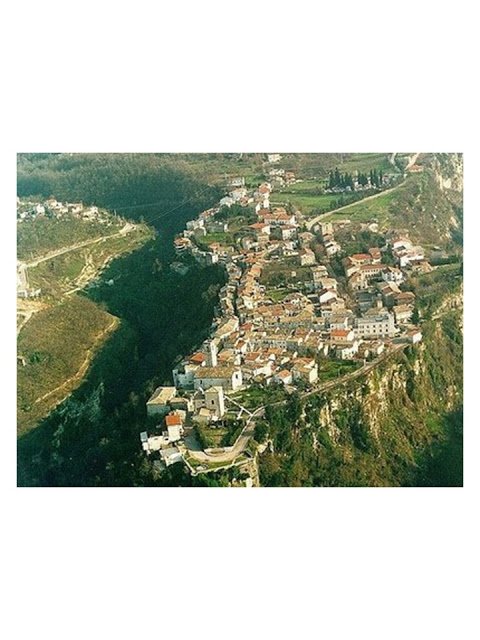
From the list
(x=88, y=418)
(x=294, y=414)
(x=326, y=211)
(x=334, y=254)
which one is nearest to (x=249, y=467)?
(x=294, y=414)

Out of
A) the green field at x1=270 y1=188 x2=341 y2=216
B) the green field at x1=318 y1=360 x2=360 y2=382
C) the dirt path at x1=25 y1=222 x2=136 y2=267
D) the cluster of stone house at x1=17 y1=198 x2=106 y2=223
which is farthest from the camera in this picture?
the green field at x1=270 y1=188 x2=341 y2=216

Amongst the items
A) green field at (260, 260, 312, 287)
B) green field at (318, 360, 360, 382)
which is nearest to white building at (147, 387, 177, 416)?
green field at (318, 360, 360, 382)

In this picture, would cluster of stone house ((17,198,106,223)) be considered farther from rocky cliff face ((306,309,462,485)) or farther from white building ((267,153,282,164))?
rocky cliff face ((306,309,462,485))

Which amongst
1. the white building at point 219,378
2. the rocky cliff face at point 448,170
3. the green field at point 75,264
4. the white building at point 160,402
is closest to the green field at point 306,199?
the rocky cliff face at point 448,170

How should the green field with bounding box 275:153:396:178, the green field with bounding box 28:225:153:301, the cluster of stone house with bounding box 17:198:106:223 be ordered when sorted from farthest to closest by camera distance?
1. the cluster of stone house with bounding box 17:198:106:223
2. the green field with bounding box 28:225:153:301
3. the green field with bounding box 275:153:396:178

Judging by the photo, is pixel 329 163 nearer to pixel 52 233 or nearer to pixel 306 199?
pixel 306 199

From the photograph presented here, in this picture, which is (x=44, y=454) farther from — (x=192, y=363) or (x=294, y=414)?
(x=294, y=414)

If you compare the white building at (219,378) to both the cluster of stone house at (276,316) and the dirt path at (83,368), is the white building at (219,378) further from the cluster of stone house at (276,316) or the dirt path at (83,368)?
the dirt path at (83,368)

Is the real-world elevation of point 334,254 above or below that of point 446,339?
above

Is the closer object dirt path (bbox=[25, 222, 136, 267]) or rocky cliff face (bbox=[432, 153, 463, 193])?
rocky cliff face (bbox=[432, 153, 463, 193])
